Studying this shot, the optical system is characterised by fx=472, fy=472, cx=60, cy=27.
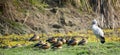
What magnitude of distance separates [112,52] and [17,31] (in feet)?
21.1

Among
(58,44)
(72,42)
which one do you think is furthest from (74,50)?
(72,42)

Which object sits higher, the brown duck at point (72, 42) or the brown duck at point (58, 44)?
the brown duck at point (58, 44)

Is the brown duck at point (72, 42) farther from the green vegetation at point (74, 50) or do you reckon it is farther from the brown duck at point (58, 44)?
the brown duck at point (58, 44)

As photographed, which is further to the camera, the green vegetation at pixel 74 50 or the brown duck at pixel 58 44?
the brown duck at pixel 58 44

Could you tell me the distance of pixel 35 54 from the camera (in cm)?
1399

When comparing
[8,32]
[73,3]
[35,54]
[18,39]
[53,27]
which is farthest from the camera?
[73,3]

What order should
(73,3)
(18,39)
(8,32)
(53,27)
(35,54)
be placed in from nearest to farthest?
(35,54), (18,39), (8,32), (53,27), (73,3)

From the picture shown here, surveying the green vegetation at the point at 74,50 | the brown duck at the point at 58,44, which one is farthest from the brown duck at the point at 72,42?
the brown duck at the point at 58,44

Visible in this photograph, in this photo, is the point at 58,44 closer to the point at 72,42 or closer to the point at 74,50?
the point at 74,50

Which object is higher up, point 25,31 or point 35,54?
point 35,54

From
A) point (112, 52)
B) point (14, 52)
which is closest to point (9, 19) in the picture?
point (14, 52)

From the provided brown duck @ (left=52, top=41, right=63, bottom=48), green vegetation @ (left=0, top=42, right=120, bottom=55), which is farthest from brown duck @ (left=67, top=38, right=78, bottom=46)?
brown duck @ (left=52, top=41, right=63, bottom=48)

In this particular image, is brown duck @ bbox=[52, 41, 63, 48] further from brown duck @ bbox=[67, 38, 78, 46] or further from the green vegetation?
brown duck @ bbox=[67, 38, 78, 46]

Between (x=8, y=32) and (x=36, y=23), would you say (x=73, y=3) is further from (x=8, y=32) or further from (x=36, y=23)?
(x=8, y=32)
